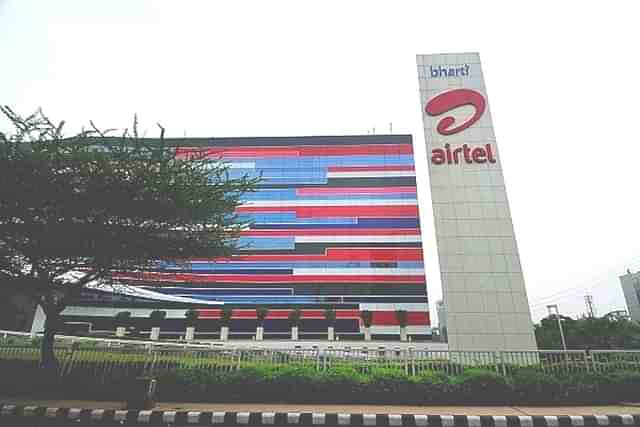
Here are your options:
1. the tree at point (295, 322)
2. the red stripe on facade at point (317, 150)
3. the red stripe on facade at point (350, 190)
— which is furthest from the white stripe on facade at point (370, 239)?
the red stripe on facade at point (317, 150)

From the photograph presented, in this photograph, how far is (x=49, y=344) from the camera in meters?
8.87

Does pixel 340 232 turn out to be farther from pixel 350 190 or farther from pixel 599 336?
pixel 599 336

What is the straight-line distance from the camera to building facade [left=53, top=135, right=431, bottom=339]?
34.3 meters

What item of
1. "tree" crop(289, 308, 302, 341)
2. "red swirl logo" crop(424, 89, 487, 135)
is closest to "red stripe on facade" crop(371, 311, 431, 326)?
"tree" crop(289, 308, 302, 341)

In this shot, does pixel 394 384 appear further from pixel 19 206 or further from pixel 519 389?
pixel 19 206

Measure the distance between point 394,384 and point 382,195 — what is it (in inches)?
1183

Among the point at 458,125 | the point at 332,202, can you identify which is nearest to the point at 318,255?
the point at 332,202

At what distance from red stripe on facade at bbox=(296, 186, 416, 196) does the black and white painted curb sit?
103 ft

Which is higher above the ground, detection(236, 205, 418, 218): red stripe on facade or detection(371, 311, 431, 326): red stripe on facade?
detection(236, 205, 418, 218): red stripe on facade

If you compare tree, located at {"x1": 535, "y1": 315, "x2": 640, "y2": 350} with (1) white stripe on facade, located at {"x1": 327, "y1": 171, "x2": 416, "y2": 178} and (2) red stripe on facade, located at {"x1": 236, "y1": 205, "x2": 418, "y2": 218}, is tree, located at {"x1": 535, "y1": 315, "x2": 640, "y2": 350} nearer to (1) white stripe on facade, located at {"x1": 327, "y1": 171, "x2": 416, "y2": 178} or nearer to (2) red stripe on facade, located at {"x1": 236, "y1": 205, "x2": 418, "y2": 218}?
(2) red stripe on facade, located at {"x1": 236, "y1": 205, "x2": 418, "y2": 218}

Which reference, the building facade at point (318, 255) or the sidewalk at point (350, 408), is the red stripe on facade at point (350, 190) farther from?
the sidewalk at point (350, 408)

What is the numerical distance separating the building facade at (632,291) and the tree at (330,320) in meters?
46.6

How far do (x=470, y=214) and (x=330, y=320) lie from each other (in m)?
19.4

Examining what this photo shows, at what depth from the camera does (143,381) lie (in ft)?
22.7
